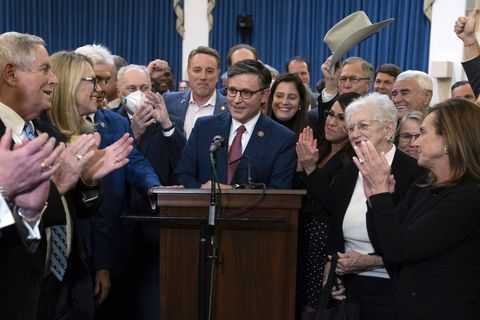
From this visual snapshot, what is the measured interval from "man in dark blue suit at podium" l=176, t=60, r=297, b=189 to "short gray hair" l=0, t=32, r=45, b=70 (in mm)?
1188

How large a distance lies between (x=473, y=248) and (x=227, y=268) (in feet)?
3.63

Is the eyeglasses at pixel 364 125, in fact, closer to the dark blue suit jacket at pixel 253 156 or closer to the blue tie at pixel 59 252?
the dark blue suit jacket at pixel 253 156

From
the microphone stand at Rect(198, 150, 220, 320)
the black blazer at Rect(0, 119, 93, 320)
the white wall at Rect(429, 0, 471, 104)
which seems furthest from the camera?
the white wall at Rect(429, 0, 471, 104)

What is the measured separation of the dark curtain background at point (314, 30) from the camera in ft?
28.4

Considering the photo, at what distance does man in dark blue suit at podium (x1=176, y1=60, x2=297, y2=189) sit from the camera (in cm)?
336

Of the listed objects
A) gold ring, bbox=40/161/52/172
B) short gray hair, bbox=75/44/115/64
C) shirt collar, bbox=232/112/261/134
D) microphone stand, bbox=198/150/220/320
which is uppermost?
short gray hair, bbox=75/44/115/64

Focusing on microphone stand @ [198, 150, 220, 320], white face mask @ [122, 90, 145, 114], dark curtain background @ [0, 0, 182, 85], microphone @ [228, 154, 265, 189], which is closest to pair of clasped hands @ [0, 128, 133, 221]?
microphone stand @ [198, 150, 220, 320]

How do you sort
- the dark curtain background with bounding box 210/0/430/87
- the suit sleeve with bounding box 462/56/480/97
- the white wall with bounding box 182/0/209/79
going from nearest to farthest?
the suit sleeve with bounding box 462/56/480/97 < the dark curtain background with bounding box 210/0/430/87 < the white wall with bounding box 182/0/209/79

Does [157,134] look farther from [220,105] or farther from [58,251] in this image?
[58,251]

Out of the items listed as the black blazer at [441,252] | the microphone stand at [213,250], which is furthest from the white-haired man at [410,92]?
the black blazer at [441,252]

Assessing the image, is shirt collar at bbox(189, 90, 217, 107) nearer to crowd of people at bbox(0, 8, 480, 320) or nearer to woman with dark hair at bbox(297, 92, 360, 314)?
→ crowd of people at bbox(0, 8, 480, 320)

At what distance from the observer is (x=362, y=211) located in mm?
3059

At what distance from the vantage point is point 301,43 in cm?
954

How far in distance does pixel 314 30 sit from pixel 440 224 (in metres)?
7.43
